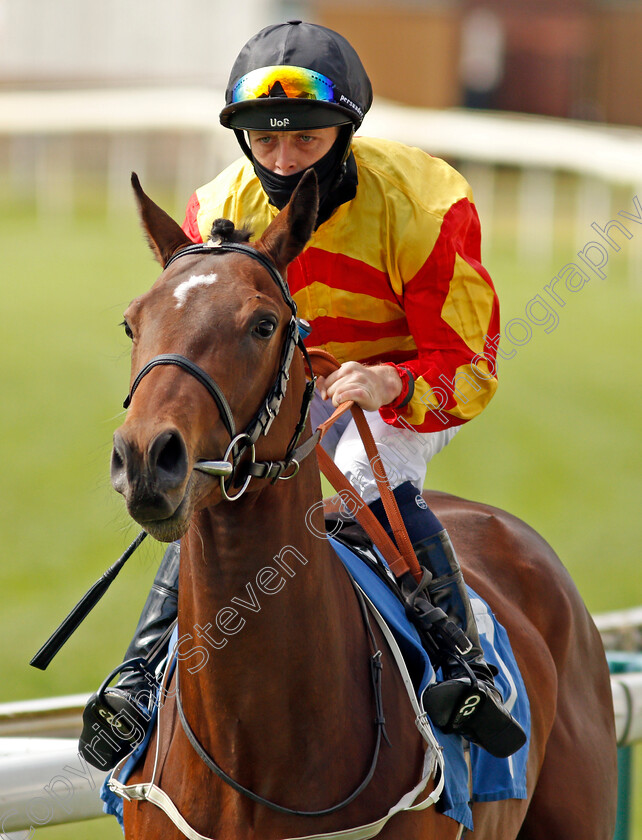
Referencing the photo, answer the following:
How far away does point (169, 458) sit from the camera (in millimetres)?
2107

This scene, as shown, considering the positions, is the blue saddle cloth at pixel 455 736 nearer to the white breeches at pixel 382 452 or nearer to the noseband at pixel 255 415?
the white breeches at pixel 382 452

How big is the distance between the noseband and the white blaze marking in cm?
13

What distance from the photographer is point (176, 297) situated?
7.54 feet

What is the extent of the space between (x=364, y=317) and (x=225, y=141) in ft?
58.6

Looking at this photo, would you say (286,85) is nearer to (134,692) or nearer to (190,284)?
(190,284)

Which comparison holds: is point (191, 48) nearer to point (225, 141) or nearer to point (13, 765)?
point (225, 141)

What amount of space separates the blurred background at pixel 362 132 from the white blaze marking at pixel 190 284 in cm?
31

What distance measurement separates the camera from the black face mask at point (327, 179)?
2895mm

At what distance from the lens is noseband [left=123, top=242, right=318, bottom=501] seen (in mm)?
2193

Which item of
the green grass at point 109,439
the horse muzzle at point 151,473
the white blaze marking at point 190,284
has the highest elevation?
the white blaze marking at point 190,284

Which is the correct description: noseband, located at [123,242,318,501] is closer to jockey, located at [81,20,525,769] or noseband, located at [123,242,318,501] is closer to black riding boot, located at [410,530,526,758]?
jockey, located at [81,20,525,769]

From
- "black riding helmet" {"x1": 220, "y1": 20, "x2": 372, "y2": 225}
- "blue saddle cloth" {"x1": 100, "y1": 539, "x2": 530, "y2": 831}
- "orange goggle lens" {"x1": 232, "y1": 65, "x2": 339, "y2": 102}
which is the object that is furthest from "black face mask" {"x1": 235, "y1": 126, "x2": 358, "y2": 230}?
"blue saddle cloth" {"x1": 100, "y1": 539, "x2": 530, "y2": 831}

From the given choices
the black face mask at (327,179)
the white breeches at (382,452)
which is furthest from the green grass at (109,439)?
the black face mask at (327,179)

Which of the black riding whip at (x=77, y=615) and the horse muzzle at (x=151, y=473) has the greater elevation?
the horse muzzle at (x=151, y=473)
